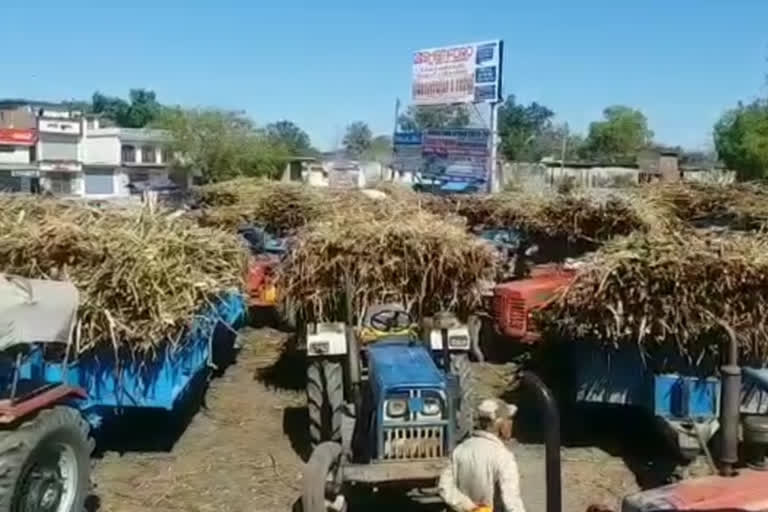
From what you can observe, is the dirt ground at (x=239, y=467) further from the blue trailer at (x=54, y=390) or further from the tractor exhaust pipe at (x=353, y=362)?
the tractor exhaust pipe at (x=353, y=362)

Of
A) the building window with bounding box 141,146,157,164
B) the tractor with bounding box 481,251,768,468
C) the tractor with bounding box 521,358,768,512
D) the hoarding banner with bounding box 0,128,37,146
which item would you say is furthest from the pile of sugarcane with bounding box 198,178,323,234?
the building window with bounding box 141,146,157,164

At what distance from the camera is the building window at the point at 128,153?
247ft

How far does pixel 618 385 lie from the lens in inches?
323

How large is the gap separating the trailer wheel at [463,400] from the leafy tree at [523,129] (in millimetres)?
80877

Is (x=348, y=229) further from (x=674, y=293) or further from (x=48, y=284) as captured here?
(x=48, y=284)

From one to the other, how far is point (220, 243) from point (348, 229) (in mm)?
1614

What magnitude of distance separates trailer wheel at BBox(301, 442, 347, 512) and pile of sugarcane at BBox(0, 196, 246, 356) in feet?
6.33

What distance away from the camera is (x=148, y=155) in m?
78.3

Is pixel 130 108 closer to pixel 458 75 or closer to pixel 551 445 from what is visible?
pixel 458 75

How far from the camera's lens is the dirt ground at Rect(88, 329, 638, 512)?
23.8 ft

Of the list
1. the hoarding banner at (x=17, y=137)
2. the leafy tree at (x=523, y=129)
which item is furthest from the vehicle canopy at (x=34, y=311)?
the leafy tree at (x=523, y=129)

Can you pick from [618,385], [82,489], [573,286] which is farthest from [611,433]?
[82,489]

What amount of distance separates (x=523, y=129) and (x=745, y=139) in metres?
41.4

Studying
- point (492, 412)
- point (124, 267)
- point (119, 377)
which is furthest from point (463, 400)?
point (124, 267)
